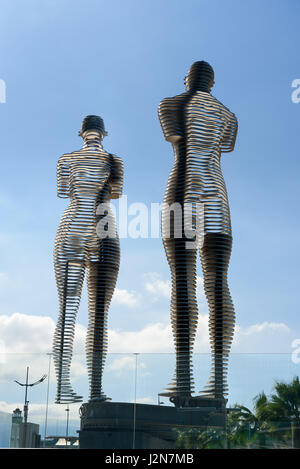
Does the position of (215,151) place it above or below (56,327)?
above

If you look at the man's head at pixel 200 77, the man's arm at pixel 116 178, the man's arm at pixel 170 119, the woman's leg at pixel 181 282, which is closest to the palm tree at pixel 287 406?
the woman's leg at pixel 181 282

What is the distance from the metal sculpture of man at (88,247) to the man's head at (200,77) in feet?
8.89

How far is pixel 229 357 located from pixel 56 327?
512cm

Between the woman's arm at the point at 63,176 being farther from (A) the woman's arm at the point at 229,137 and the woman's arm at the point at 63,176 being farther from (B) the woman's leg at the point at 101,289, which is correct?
(A) the woman's arm at the point at 229,137

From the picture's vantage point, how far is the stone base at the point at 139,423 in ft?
36.3

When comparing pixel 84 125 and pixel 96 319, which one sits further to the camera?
pixel 84 125

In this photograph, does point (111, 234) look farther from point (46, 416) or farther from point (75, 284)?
point (46, 416)

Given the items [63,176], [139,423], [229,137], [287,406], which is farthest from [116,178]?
[287,406]

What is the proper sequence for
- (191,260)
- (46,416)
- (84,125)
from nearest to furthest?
(46,416) < (191,260) < (84,125)

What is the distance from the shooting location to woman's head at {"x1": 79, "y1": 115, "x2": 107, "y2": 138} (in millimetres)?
17344

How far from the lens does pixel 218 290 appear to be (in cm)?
1417

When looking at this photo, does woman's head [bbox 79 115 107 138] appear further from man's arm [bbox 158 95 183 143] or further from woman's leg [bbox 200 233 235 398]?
woman's leg [bbox 200 233 235 398]

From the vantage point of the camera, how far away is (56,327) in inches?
614
